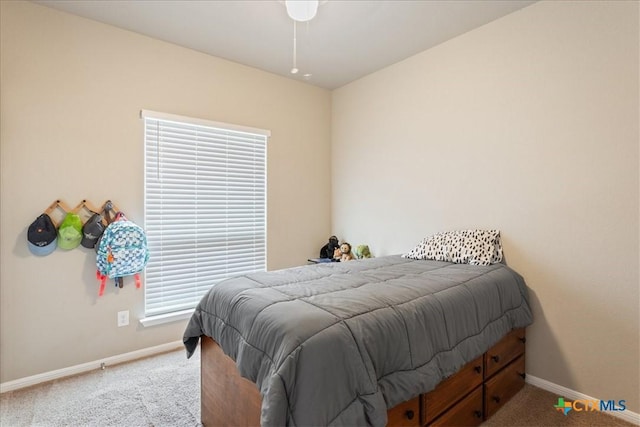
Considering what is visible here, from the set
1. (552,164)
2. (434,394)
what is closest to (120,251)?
(434,394)

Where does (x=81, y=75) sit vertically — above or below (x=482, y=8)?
below

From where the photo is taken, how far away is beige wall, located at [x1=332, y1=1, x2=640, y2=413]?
185 cm

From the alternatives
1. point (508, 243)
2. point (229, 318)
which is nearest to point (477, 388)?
point (508, 243)

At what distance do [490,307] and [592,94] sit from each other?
1.44 m

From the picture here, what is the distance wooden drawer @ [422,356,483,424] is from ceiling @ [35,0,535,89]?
2.32 metres

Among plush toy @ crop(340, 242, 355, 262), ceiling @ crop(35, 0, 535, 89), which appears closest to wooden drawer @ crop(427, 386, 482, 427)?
plush toy @ crop(340, 242, 355, 262)

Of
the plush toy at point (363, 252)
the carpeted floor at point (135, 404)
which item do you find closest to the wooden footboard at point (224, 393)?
the carpeted floor at point (135, 404)

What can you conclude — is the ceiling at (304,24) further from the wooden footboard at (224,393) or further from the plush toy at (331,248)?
the wooden footboard at (224,393)

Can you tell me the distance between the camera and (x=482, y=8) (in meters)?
2.23

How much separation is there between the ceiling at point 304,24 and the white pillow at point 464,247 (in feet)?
5.26

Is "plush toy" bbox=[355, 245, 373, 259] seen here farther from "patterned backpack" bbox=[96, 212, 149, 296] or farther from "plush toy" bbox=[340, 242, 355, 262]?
"patterned backpack" bbox=[96, 212, 149, 296]

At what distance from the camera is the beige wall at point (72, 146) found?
7.04 feet

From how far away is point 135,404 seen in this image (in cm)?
198

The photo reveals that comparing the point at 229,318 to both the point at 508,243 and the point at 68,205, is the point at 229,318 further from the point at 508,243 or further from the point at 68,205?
the point at 508,243
